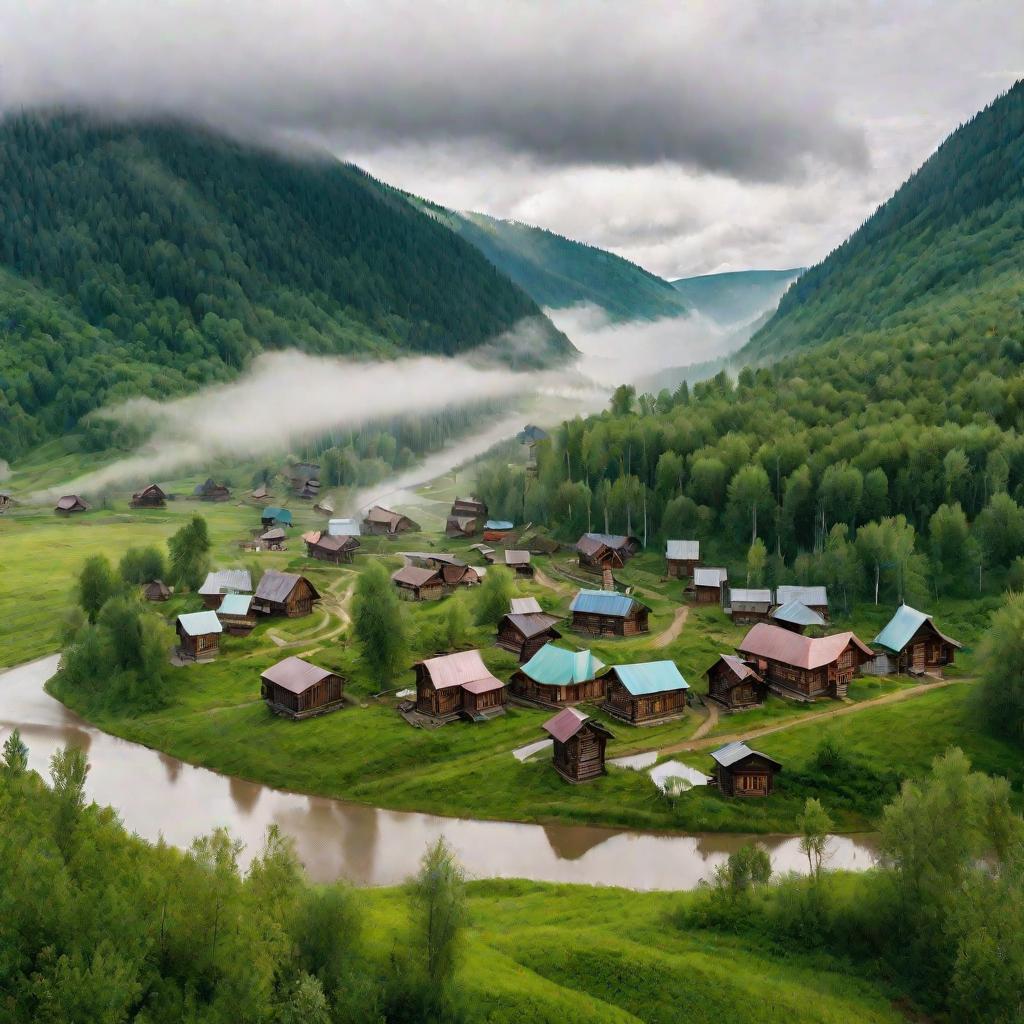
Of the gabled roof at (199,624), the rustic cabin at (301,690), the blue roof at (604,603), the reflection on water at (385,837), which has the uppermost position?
the blue roof at (604,603)

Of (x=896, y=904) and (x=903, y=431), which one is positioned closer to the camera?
(x=896, y=904)

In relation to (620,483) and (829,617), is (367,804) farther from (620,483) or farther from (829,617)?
(620,483)

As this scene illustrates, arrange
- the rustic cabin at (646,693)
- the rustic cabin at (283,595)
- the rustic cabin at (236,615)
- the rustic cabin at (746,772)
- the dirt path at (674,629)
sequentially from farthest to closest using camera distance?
the rustic cabin at (283,595), the rustic cabin at (236,615), the dirt path at (674,629), the rustic cabin at (646,693), the rustic cabin at (746,772)

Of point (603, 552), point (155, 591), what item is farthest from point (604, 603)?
point (155, 591)

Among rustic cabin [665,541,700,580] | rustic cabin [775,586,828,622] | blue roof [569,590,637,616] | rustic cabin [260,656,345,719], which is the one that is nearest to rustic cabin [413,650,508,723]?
rustic cabin [260,656,345,719]

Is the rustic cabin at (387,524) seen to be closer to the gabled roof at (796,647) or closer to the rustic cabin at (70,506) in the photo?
the rustic cabin at (70,506)

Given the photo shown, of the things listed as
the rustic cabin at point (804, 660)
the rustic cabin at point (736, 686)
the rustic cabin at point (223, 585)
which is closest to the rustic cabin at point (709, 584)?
the rustic cabin at point (804, 660)

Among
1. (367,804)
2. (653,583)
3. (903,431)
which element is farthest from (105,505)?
(903,431)
